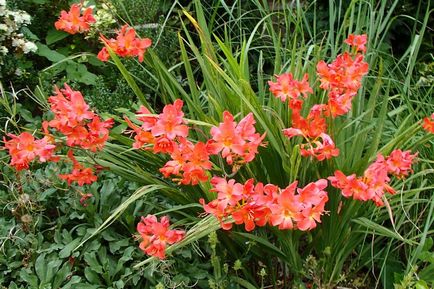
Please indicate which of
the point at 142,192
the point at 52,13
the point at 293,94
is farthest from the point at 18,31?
the point at 293,94

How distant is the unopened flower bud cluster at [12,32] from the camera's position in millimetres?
3127

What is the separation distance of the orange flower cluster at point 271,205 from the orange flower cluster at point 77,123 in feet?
1.49

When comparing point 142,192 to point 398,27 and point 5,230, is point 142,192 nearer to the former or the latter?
point 5,230

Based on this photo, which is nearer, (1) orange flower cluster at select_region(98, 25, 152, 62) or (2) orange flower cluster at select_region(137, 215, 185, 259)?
(2) orange flower cluster at select_region(137, 215, 185, 259)

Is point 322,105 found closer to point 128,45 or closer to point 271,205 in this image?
point 271,205

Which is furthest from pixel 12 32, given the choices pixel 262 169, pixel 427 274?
pixel 427 274

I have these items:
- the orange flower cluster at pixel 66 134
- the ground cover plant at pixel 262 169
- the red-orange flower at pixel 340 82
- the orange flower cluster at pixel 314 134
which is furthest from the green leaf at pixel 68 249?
the red-orange flower at pixel 340 82

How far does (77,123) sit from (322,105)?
0.76 meters

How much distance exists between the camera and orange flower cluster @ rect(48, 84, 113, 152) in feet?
6.62

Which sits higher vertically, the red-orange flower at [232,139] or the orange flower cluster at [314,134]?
the red-orange flower at [232,139]

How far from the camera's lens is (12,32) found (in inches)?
126

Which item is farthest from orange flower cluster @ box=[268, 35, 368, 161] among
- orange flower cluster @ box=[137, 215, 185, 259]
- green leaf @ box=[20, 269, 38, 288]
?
green leaf @ box=[20, 269, 38, 288]

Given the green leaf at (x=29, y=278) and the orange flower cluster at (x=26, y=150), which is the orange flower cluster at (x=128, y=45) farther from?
the green leaf at (x=29, y=278)

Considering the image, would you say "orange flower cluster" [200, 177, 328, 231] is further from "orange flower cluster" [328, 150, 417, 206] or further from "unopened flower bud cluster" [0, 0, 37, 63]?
"unopened flower bud cluster" [0, 0, 37, 63]
